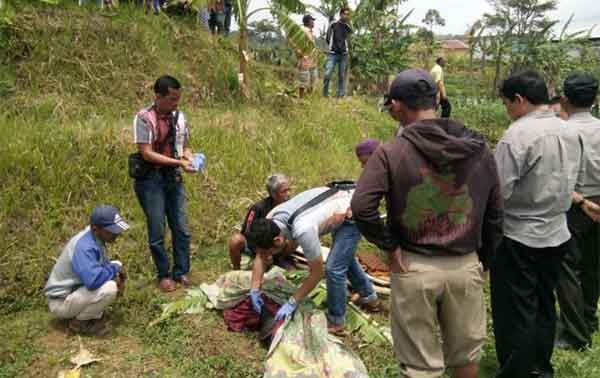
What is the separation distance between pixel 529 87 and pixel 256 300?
7.52 ft

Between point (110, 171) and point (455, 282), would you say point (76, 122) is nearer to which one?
point (110, 171)

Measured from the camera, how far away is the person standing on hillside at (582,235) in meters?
3.63

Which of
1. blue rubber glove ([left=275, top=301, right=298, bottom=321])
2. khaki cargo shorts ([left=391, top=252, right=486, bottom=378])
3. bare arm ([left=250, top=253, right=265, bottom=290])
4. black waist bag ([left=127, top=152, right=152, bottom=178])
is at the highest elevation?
black waist bag ([left=127, top=152, right=152, bottom=178])

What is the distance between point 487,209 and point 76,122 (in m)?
5.64

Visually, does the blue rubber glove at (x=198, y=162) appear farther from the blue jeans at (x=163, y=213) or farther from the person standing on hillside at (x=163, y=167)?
the blue jeans at (x=163, y=213)

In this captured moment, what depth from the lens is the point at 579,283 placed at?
3.80m

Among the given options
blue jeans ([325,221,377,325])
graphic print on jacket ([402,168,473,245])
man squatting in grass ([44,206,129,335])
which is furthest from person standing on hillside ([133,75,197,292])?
graphic print on jacket ([402,168,473,245])

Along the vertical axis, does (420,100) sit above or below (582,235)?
above

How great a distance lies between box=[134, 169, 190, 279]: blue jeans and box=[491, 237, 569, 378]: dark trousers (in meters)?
2.61

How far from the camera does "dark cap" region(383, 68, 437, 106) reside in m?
2.33

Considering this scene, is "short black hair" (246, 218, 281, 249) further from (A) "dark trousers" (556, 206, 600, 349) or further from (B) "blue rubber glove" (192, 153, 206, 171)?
(A) "dark trousers" (556, 206, 600, 349)

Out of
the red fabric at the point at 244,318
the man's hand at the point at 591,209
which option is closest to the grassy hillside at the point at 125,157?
the red fabric at the point at 244,318

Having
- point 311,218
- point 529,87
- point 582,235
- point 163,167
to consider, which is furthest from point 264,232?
point 582,235

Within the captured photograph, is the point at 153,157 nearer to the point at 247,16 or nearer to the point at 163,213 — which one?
the point at 163,213
